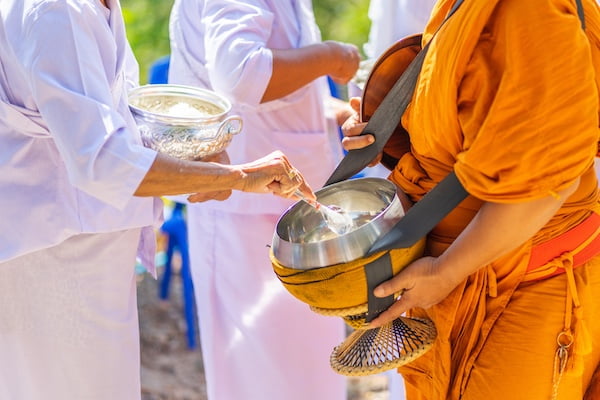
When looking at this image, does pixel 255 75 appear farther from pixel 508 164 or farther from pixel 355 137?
pixel 508 164

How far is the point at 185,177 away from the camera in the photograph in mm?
2148

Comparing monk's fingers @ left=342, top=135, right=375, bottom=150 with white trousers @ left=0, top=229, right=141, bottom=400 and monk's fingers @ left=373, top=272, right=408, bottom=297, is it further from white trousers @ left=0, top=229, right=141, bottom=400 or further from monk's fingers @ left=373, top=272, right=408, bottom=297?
white trousers @ left=0, top=229, right=141, bottom=400

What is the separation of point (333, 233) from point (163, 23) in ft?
15.2

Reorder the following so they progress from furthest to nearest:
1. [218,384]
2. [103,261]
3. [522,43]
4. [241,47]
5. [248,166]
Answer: [218,384]
[241,47]
[103,261]
[248,166]
[522,43]

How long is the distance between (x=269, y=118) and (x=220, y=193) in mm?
649

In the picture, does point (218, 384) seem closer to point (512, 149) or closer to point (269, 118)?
point (269, 118)

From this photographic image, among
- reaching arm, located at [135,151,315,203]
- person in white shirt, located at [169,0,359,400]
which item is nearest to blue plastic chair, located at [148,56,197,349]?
person in white shirt, located at [169,0,359,400]

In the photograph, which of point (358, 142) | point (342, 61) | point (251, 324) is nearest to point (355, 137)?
point (358, 142)

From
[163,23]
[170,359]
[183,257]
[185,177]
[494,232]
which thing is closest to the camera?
[494,232]

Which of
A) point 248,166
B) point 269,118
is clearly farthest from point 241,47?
point 248,166

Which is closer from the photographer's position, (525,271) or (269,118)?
(525,271)

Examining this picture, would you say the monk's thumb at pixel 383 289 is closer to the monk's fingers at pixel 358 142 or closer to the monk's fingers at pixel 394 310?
the monk's fingers at pixel 394 310

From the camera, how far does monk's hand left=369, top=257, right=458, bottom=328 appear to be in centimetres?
203

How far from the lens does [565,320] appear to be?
2.05 metres
